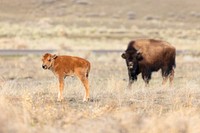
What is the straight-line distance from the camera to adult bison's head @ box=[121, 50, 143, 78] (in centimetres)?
2081

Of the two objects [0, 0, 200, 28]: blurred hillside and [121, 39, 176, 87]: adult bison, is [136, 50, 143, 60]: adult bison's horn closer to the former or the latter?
[121, 39, 176, 87]: adult bison

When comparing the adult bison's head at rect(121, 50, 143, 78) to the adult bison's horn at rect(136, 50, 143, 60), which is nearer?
the adult bison's head at rect(121, 50, 143, 78)

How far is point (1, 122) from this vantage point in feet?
29.7

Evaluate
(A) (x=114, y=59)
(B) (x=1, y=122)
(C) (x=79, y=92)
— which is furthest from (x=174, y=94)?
(A) (x=114, y=59)

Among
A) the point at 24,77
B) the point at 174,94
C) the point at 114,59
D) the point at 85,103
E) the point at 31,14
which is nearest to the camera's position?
the point at 85,103

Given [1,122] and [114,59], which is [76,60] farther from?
[114,59]

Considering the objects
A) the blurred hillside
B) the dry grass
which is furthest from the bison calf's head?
the blurred hillside

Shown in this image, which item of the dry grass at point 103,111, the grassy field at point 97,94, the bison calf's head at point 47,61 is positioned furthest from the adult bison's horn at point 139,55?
the bison calf's head at point 47,61

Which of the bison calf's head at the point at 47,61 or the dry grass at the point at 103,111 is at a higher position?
the bison calf's head at the point at 47,61

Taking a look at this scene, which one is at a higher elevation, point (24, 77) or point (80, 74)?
point (80, 74)

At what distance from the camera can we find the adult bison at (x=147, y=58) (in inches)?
825

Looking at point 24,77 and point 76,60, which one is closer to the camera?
point 76,60

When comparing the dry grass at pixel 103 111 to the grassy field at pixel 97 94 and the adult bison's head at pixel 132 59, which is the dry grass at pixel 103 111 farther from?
the adult bison's head at pixel 132 59

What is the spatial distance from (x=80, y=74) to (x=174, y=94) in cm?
273
